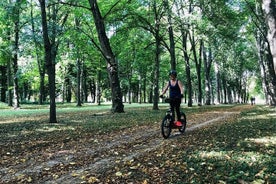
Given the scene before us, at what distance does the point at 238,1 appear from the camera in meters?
31.7

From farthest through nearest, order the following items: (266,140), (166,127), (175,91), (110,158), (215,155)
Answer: (175,91) < (166,127) < (266,140) < (110,158) < (215,155)

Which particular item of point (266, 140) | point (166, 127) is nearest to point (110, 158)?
point (166, 127)

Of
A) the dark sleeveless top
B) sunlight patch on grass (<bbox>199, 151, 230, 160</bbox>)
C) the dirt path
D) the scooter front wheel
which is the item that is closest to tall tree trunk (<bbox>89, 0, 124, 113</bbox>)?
the dirt path

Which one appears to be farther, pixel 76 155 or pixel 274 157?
pixel 76 155

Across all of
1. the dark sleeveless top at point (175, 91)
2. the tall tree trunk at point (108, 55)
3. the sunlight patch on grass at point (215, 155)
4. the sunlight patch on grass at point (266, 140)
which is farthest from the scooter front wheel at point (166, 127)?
the tall tree trunk at point (108, 55)

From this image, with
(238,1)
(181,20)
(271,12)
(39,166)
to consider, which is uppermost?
(238,1)

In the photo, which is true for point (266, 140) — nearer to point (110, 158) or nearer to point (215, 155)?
point (215, 155)

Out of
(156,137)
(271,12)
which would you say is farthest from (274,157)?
(156,137)

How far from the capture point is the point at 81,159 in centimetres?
814

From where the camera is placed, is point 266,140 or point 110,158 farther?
point 266,140

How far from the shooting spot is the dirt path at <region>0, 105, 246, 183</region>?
6680 millimetres

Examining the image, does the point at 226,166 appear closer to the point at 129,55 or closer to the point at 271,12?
the point at 271,12

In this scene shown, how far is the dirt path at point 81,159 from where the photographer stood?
6.68 metres

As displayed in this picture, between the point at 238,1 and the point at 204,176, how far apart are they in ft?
95.8
